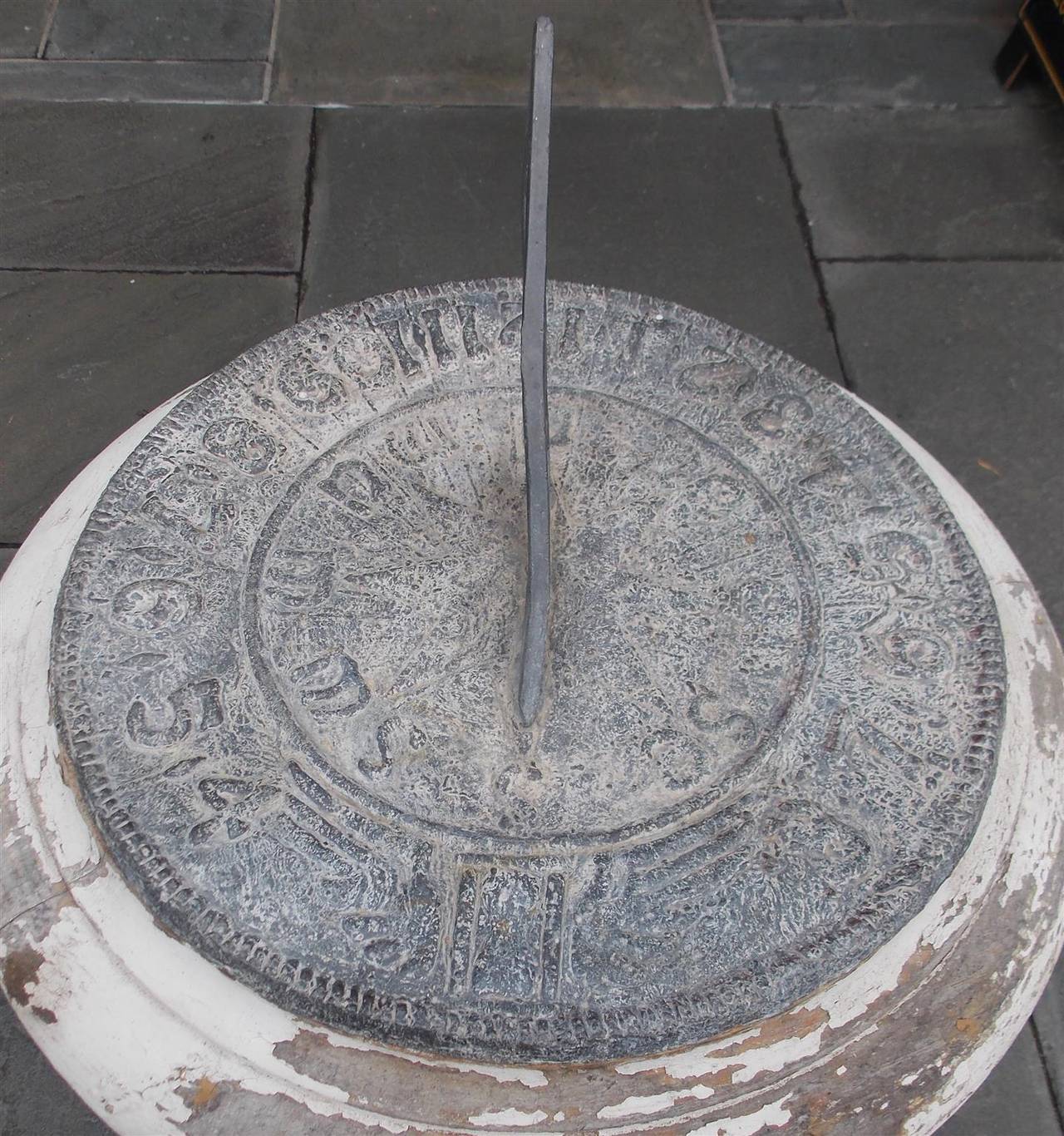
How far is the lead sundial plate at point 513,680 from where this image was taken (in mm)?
1330

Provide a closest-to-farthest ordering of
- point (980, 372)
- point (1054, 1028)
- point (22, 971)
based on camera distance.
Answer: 1. point (22, 971)
2. point (1054, 1028)
3. point (980, 372)

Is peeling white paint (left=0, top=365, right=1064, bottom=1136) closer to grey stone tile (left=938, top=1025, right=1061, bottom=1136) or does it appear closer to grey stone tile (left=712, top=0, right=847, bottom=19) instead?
grey stone tile (left=938, top=1025, right=1061, bottom=1136)

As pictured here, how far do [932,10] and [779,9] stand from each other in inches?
22.4

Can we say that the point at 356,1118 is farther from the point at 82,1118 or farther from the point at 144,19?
the point at 144,19

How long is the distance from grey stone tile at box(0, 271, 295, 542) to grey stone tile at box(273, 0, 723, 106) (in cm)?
88

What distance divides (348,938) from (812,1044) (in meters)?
0.66

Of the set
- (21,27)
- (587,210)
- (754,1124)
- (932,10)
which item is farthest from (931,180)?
(21,27)

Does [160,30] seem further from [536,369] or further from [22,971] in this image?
[22,971]

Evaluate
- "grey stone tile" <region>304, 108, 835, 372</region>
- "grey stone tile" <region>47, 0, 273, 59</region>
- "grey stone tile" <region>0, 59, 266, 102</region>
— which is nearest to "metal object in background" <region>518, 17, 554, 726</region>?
"grey stone tile" <region>304, 108, 835, 372</region>

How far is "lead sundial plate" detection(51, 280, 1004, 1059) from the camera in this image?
133cm

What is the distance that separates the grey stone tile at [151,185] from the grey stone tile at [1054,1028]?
2.69 metres

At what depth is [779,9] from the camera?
3773 mm

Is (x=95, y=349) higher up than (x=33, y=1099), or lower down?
higher up

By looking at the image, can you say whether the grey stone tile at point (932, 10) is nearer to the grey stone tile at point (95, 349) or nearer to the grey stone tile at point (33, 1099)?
the grey stone tile at point (95, 349)
